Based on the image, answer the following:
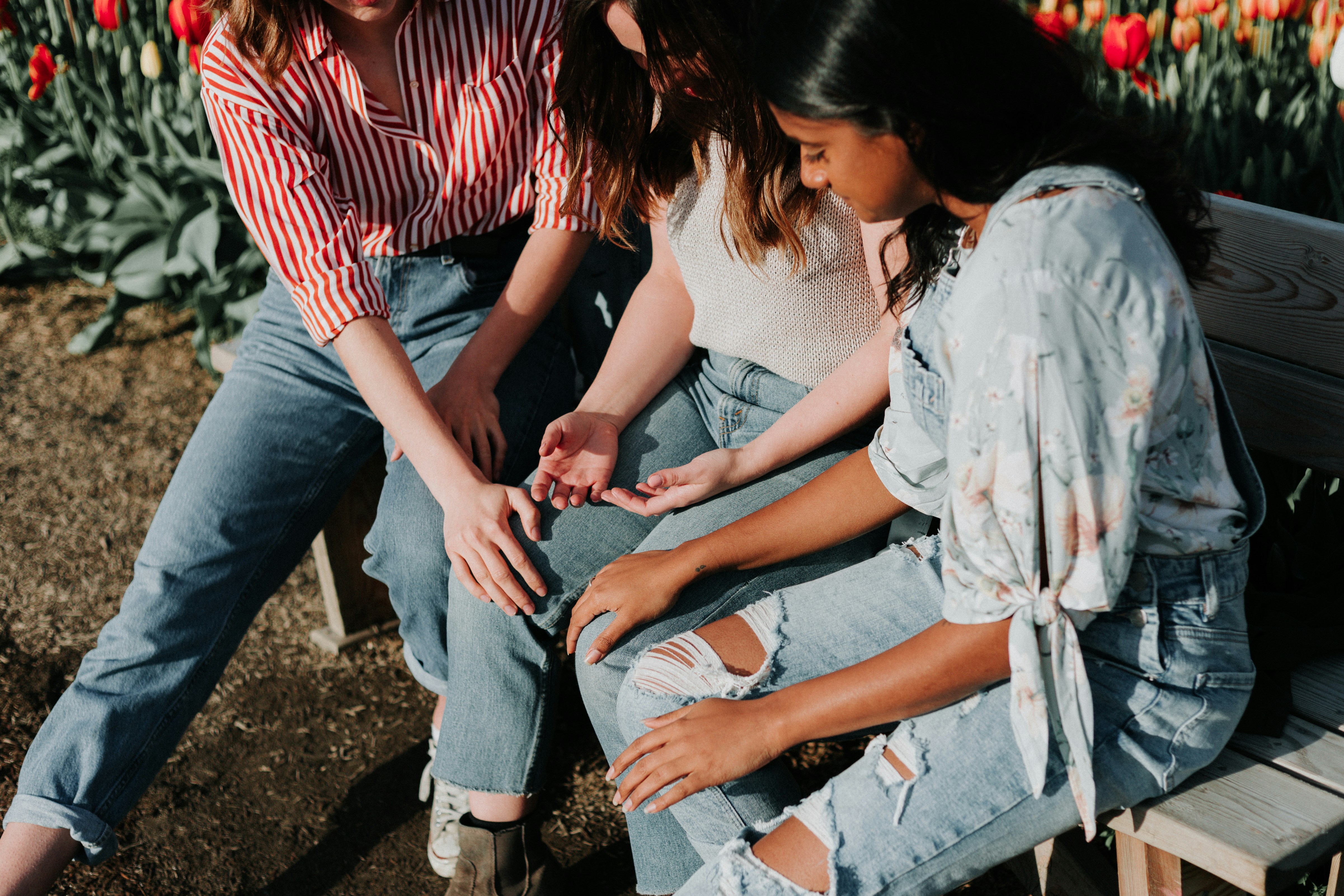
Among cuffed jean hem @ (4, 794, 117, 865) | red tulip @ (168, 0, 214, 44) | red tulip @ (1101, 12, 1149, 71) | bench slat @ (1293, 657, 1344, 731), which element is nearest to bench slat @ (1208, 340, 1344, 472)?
bench slat @ (1293, 657, 1344, 731)

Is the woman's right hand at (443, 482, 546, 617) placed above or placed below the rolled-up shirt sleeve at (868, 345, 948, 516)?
below

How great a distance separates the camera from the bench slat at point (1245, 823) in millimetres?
1242

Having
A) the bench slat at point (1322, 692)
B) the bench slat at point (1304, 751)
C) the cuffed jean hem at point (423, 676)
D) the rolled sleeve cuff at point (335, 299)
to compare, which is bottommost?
the cuffed jean hem at point (423, 676)

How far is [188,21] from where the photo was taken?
3.14 m

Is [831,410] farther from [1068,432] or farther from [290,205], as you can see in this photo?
[290,205]

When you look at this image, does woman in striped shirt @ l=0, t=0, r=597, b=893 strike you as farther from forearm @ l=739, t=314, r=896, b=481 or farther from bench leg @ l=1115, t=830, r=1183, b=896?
bench leg @ l=1115, t=830, r=1183, b=896

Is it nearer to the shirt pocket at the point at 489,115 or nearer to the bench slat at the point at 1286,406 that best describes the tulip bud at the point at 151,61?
the shirt pocket at the point at 489,115

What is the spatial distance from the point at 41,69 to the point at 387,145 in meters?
2.15

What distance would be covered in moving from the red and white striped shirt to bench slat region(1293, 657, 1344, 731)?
1.40 metres

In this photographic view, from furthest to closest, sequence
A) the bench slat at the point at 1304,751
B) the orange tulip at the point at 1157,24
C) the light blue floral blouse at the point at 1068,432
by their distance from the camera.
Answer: the orange tulip at the point at 1157,24
the bench slat at the point at 1304,751
the light blue floral blouse at the point at 1068,432

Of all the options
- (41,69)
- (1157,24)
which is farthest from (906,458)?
(41,69)

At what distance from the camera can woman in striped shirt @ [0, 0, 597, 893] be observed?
6.02 ft

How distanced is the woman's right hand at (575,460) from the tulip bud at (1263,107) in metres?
1.78

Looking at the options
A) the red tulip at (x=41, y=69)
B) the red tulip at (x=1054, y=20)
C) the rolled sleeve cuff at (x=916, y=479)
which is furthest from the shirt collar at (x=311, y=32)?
the red tulip at (x=41, y=69)
